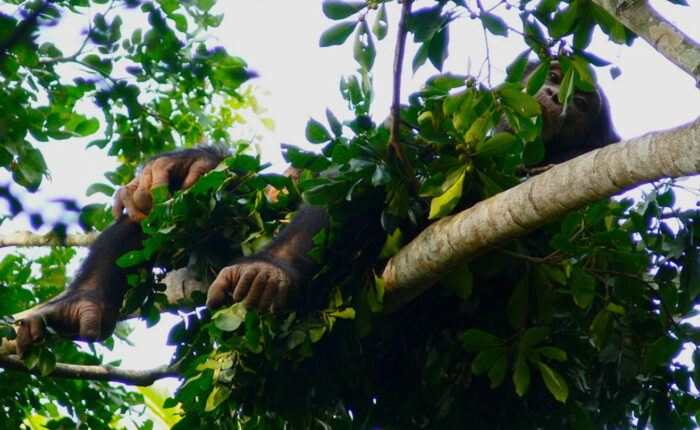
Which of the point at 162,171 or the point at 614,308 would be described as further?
the point at 162,171

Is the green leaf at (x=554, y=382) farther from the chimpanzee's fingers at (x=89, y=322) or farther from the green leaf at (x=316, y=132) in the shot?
the chimpanzee's fingers at (x=89, y=322)

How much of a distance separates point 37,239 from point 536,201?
3.72 metres

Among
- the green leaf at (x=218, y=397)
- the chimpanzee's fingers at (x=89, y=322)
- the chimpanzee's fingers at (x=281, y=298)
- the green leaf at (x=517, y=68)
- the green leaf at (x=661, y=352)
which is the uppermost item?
the green leaf at (x=517, y=68)

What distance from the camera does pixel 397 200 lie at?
285 centimetres

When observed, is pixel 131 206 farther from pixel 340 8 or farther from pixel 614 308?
pixel 614 308

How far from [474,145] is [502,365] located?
2.43 feet

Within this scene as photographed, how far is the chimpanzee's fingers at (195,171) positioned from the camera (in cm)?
417

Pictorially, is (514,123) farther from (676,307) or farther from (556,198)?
(676,307)

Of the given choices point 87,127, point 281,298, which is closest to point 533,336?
point 281,298

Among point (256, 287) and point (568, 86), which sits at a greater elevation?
point (568, 86)

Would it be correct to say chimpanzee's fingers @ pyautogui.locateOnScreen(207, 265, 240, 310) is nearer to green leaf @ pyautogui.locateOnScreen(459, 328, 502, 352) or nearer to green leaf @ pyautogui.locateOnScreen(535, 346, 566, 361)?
green leaf @ pyautogui.locateOnScreen(459, 328, 502, 352)

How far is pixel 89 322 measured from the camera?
11.9 ft

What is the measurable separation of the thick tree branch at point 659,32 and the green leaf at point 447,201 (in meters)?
0.66

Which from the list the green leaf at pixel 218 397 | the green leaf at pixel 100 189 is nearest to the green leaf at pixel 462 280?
the green leaf at pixel 218 397
